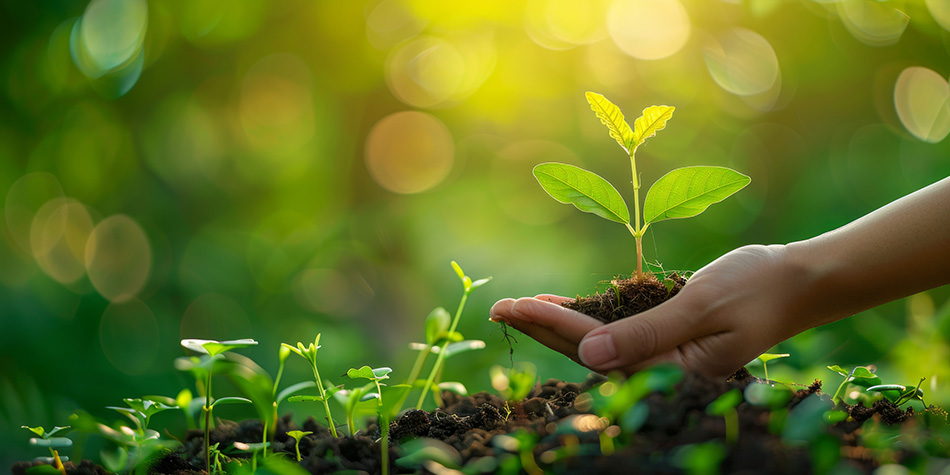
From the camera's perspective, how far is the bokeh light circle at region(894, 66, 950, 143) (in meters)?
2.31

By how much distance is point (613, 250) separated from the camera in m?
2.50

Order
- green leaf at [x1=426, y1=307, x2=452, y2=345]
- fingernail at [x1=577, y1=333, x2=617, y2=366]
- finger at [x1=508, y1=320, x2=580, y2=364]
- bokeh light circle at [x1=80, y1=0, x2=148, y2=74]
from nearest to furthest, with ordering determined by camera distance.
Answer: green leaf at [x1=426, y1=307, x2=452, y2=345] → fingernail at [x1=577, y1=333, x2=617, y2=366] → finger at [x1=508, y1=320, x2=580, y2=364] → bokeh light circle at [x1=80, y1=0, x2=148, y2=74]

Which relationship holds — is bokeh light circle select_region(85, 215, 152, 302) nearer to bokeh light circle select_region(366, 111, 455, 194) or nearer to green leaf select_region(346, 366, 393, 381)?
bokeh light circle select_region(366, 111, 455, 194)

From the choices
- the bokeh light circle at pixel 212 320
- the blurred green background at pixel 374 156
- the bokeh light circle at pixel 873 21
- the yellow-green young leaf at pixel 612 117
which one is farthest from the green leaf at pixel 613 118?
the bokeh light circle at pixel 873 21

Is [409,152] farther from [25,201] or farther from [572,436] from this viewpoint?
[572,436]

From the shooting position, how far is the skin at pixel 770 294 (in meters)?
0.73

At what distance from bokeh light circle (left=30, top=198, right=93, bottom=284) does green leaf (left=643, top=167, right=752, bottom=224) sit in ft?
7.51

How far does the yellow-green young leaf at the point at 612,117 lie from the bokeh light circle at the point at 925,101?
2.27m

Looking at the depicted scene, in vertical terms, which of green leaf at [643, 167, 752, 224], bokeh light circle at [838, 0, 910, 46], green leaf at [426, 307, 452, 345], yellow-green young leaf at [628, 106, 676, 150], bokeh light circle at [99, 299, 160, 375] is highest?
bokeh light circle at [838, 0, 910, 46]

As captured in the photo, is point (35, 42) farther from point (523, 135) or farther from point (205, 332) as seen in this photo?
point (523, 135)

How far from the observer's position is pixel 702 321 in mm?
730

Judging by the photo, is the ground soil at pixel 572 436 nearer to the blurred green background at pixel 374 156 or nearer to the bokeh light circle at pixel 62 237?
the blurred green background at pixel 374 156

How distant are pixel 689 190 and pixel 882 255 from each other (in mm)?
323

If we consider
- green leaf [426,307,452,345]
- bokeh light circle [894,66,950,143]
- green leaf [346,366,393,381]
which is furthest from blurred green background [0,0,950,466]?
green leaf [426,307,452,345]
